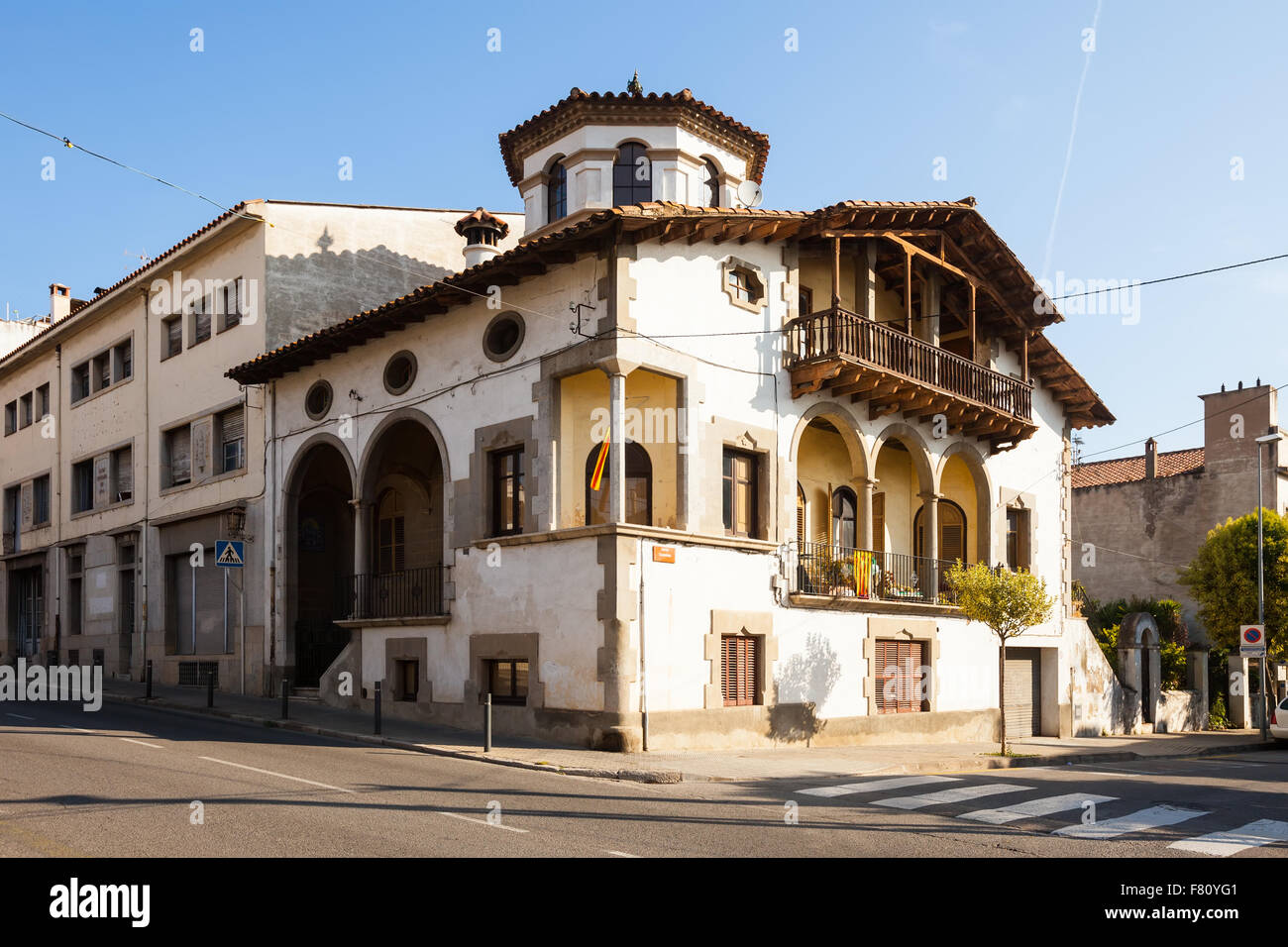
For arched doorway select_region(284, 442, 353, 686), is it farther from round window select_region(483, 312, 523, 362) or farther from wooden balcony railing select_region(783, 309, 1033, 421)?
wooden balcony railing select_region(783, 309, 1033, 421)

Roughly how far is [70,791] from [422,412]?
1088 centimetres

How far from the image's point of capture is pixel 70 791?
1069 cm

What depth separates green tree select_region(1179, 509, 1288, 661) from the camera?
34156 millimetres

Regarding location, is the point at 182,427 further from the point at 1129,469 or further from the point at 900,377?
the point at 1129,469

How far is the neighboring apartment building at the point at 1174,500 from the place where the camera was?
40875 millimetres

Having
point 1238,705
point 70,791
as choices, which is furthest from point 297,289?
point 1238,705

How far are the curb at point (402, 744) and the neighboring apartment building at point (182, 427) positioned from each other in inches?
106

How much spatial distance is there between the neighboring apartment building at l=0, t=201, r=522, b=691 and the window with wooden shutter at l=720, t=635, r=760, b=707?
441 inches

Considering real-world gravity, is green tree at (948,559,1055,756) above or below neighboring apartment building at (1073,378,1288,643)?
below

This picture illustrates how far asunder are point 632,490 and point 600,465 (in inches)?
58.7

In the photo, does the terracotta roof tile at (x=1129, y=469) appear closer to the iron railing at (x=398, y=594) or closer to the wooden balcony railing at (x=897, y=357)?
the wooden balcony railing at (x=897, y=357)

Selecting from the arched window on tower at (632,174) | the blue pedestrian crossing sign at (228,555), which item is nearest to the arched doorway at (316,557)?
the blue pedestrian crossing sign at (228,555)

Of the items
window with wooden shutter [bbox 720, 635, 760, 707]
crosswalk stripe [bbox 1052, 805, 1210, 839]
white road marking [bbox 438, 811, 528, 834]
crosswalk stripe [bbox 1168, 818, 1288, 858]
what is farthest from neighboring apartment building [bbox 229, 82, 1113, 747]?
crosswalk stripe [bbox 1168, 818, 1288, 858]
